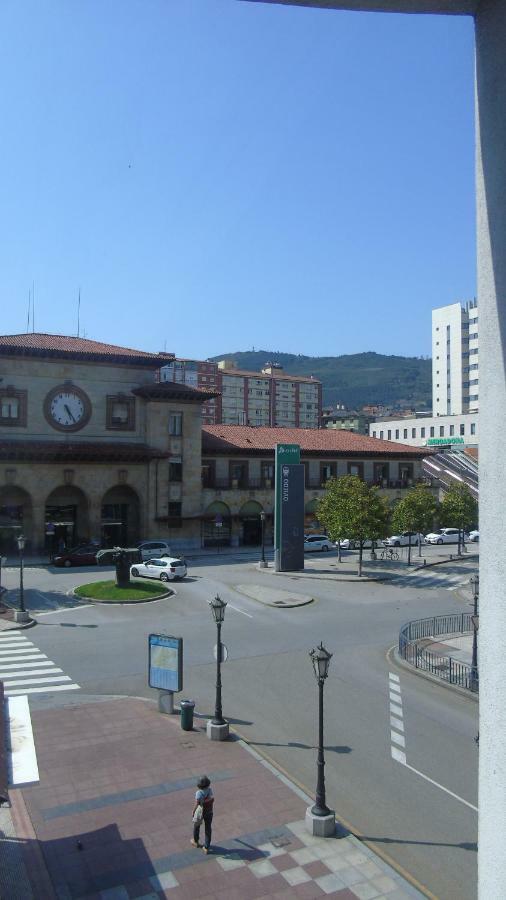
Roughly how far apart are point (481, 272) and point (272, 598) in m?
28.7

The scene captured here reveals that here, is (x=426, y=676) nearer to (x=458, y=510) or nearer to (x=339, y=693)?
(x=339, y=693)

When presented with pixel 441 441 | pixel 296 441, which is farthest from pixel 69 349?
pixel 441 441

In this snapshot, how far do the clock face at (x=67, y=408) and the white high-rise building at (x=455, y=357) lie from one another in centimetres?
9257

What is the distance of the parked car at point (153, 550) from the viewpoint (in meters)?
45.1

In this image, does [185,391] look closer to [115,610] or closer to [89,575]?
[89,575]

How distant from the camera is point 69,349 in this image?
161 feet

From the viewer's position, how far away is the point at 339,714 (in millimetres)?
17547

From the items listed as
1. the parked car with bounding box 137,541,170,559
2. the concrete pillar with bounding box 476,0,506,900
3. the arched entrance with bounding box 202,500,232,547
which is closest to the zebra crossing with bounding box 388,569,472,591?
the parked car with bounding box 137,541,170,559

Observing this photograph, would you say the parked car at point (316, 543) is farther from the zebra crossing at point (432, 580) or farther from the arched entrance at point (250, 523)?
the zebra crossing at point (432, 580)

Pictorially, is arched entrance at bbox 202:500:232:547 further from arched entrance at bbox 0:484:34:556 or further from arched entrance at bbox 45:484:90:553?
arched entrance at bbox 0:484:34:556

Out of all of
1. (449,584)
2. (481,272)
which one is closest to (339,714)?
(481,272)

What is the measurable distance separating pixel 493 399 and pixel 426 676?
17112mm

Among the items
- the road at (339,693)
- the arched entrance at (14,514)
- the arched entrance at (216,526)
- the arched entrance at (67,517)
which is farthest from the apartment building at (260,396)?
the road at (339,693)

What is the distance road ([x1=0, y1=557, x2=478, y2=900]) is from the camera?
12336 mm
